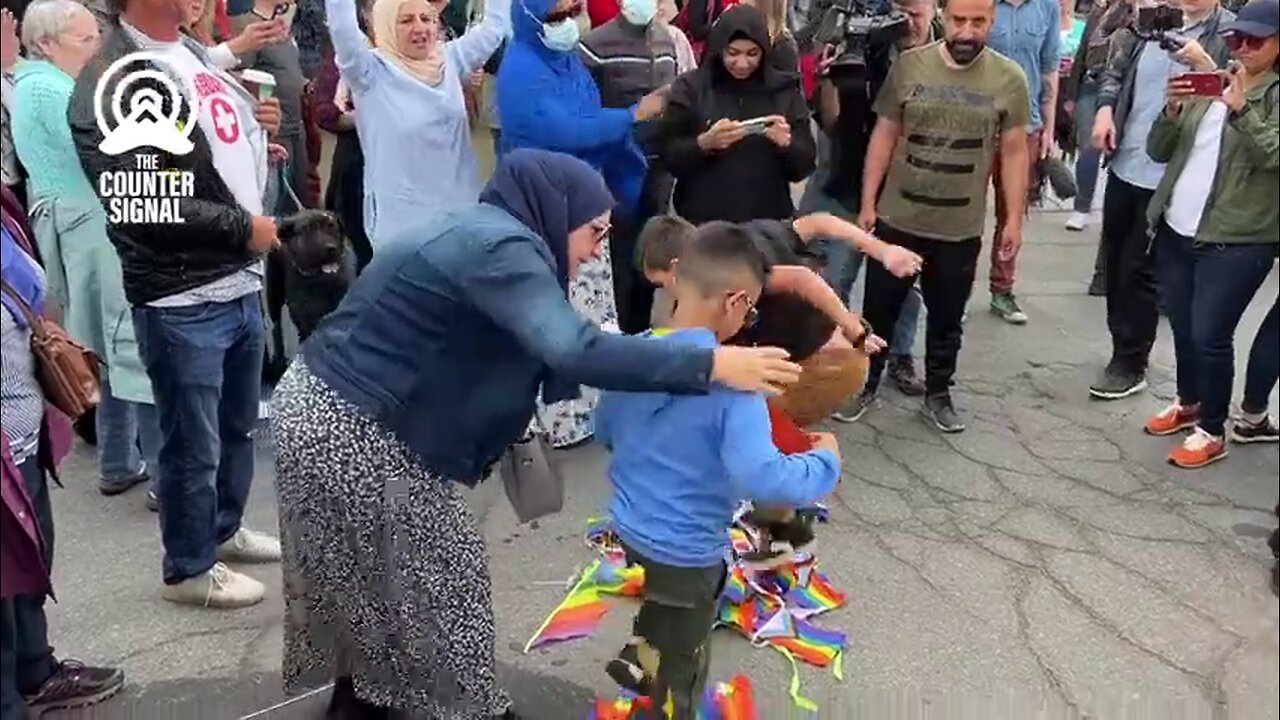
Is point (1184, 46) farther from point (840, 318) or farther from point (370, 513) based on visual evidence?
point (370, 513)

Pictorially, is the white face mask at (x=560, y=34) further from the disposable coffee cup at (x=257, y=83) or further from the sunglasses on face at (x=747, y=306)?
the sunglasses on face at (x=747, y=306)

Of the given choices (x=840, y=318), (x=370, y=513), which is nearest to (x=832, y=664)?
(x=840, y=318)

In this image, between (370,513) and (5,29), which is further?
(370,513)

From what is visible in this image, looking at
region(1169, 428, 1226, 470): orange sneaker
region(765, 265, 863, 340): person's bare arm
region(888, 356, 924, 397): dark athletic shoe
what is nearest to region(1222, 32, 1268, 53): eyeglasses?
region(765, 265, 863, 340): person's bare arm

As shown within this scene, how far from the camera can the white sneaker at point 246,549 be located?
12.1 feet

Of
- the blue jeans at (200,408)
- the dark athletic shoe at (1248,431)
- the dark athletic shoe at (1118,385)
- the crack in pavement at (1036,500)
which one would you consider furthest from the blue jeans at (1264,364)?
the blue jeans at (200,408)

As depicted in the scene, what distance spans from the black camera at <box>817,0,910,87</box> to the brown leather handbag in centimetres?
314

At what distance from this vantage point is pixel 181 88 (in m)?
2.86

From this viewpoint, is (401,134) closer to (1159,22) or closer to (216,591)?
(216,591)

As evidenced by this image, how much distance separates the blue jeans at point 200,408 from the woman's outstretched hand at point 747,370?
5.07 ft

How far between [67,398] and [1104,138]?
13.1 ft

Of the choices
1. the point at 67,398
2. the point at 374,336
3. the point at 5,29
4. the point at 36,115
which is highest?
the point at 5,29

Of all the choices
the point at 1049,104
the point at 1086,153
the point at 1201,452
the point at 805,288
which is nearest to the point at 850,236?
the point at 805,288

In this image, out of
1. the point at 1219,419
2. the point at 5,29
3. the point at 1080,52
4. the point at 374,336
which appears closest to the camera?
the point at 5,29
